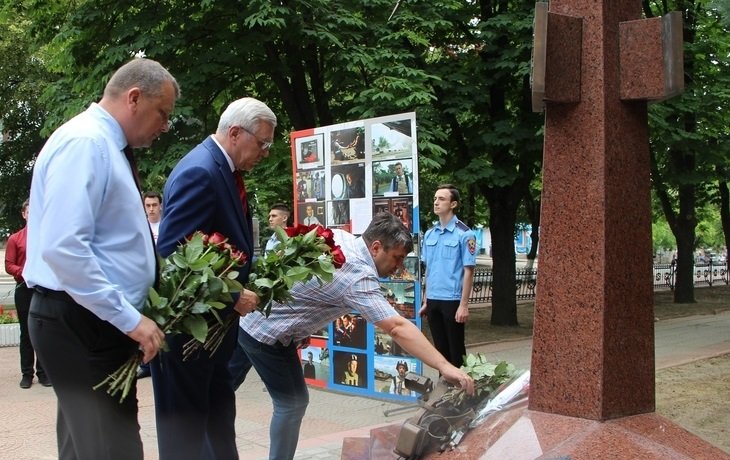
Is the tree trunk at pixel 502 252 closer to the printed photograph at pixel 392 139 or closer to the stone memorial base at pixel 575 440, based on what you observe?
the printed photograph at pixel 392 139

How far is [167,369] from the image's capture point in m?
3.52

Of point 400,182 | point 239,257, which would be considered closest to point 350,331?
point 400,182

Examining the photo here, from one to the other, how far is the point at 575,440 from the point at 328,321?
1.39 m

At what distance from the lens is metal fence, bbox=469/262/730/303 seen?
24.8 metres

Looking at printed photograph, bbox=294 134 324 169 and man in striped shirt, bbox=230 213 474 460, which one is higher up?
printed photograph, bbox=294 134 324 169

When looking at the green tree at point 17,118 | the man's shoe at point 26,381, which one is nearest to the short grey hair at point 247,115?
the man's shoe at point 26,381

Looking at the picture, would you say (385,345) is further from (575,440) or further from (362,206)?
(575,440)

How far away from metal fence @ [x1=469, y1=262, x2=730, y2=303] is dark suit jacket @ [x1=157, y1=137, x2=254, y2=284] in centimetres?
1499

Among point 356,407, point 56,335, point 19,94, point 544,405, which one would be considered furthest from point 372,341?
point 19,94

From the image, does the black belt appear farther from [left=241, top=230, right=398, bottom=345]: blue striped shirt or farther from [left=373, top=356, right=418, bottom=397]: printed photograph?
[left=373, top=356, right=418, bottom=397]: printed photograph

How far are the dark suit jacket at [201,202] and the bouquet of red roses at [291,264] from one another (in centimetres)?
11

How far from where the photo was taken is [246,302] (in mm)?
3479

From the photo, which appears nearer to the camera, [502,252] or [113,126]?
[113,126]

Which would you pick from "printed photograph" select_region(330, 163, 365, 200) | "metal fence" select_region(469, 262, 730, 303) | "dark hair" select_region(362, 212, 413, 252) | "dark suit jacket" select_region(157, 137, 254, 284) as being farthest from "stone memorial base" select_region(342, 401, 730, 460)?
"metal fence" select_region(469, 262, 730, 303)
